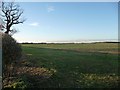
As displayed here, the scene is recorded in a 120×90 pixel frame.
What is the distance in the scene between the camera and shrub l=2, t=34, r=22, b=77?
12.5m

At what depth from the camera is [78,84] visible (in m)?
13.3

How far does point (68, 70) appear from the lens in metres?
16.0

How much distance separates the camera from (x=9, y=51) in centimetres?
1258

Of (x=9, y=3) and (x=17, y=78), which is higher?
(x=9, y=3)

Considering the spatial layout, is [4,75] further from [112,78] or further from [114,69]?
[114,69]

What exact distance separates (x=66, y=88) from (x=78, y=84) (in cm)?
69

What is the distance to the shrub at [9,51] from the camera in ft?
41.1

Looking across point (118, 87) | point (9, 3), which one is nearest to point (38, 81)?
point (118, 87)

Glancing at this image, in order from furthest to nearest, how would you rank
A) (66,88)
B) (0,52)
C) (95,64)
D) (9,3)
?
(9,3) < (95,64) < (66,88) < (0,52)

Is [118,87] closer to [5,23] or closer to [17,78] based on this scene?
[17,78]

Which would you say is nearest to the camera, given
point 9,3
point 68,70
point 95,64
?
point 68,70

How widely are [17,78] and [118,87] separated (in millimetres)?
4639

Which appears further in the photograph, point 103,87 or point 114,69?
point 114,69

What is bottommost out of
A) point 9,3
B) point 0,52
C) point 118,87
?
point 118,87
